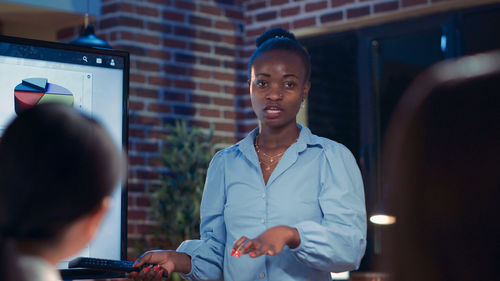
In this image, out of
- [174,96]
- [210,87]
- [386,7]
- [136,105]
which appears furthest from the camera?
[210,87]

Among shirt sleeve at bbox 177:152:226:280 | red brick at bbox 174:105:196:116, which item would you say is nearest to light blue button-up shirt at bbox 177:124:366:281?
shirt sleeve at bbox 177:152:226:280

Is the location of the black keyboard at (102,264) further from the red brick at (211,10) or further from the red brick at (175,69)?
the red brick at (211,10)

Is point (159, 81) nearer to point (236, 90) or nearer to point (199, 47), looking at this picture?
point (199, 47)

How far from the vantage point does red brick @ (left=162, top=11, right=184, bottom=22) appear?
4465 mm

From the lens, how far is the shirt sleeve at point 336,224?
1.68 meters

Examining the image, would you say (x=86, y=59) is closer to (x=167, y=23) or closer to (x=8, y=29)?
(x=167, y=23)

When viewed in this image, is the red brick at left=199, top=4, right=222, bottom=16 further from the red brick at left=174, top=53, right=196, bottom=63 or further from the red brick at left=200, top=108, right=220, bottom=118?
the red brick at left=200, top=108, right=220, bottom=118

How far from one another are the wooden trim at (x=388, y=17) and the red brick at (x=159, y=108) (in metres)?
0.99

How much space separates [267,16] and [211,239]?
298cm

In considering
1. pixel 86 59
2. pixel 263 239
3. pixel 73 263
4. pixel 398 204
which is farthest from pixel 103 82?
pixel 398 204

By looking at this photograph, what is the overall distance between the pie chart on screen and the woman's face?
526 millimetres

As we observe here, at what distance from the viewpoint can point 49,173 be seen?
82cm

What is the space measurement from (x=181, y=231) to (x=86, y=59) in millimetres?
2104

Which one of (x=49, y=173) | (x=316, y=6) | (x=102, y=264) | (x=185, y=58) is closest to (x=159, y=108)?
(x=185, y=58)
